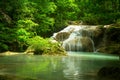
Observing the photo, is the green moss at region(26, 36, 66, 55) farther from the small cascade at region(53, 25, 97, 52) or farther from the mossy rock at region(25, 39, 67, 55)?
the small cascade at region(53, 25, 97, 52)

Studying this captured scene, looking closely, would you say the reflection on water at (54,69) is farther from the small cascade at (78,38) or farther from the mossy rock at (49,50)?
the small cascade at (78,38)

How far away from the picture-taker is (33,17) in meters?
31.7

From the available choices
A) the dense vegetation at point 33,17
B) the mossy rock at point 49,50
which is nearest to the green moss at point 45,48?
the mossy rock at point 49,50

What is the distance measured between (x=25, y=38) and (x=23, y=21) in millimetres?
1800

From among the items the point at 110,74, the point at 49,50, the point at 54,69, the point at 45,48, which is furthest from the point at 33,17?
the point at 110,74

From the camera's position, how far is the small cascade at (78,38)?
105 ft

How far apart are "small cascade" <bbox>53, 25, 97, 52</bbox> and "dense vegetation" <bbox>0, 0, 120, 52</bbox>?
2153mm

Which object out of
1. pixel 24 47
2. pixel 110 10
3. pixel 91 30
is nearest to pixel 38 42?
pixel 24 47

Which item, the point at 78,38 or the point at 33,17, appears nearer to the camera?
the point at 33,17

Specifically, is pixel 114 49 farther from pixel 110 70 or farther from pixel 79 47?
pixel 110 70

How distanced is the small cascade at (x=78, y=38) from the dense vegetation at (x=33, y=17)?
215 centimetres

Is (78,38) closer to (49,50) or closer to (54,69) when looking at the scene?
(49,50)

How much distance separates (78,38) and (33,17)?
18.7 feet

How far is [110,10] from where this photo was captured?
39625mm
